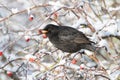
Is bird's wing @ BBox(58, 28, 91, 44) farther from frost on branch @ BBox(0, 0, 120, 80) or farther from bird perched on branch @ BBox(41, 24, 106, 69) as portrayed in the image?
frost on branch @ BBox(0, 0, 120, 80)

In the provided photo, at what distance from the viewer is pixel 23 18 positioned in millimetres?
9570

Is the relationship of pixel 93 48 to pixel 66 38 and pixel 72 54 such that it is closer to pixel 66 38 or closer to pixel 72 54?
pixel 72 54

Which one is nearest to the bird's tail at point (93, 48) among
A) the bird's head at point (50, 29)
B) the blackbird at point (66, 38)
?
the blackbird at point (66, 38)

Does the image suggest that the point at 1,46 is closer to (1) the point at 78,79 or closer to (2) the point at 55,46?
(2) the point at 55,46

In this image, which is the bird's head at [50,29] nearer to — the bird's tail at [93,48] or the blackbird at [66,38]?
the blackbird at [66,38]

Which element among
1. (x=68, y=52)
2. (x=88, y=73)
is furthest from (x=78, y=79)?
(x=68, y=52)

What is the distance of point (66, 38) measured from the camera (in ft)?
17.4

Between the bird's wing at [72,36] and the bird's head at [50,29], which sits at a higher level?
the bird's head at [50,29]

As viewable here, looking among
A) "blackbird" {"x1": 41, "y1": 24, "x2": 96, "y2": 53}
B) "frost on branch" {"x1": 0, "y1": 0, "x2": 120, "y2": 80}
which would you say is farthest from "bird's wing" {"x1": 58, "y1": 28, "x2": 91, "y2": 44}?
"frost on branch" {"x1": 0, "y1": 0, "x2": 120, "y2": 80}

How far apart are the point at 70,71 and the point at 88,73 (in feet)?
1.43

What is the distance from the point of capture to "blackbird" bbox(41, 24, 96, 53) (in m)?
5.18

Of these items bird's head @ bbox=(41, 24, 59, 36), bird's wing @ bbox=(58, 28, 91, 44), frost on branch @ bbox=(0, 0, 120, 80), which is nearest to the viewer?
frost on branch @ bbox=(0, 0, 120, 80)

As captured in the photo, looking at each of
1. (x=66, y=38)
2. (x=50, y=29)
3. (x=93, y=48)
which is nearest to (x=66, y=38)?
(x=66, y=38)

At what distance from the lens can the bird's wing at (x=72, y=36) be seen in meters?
5.13
